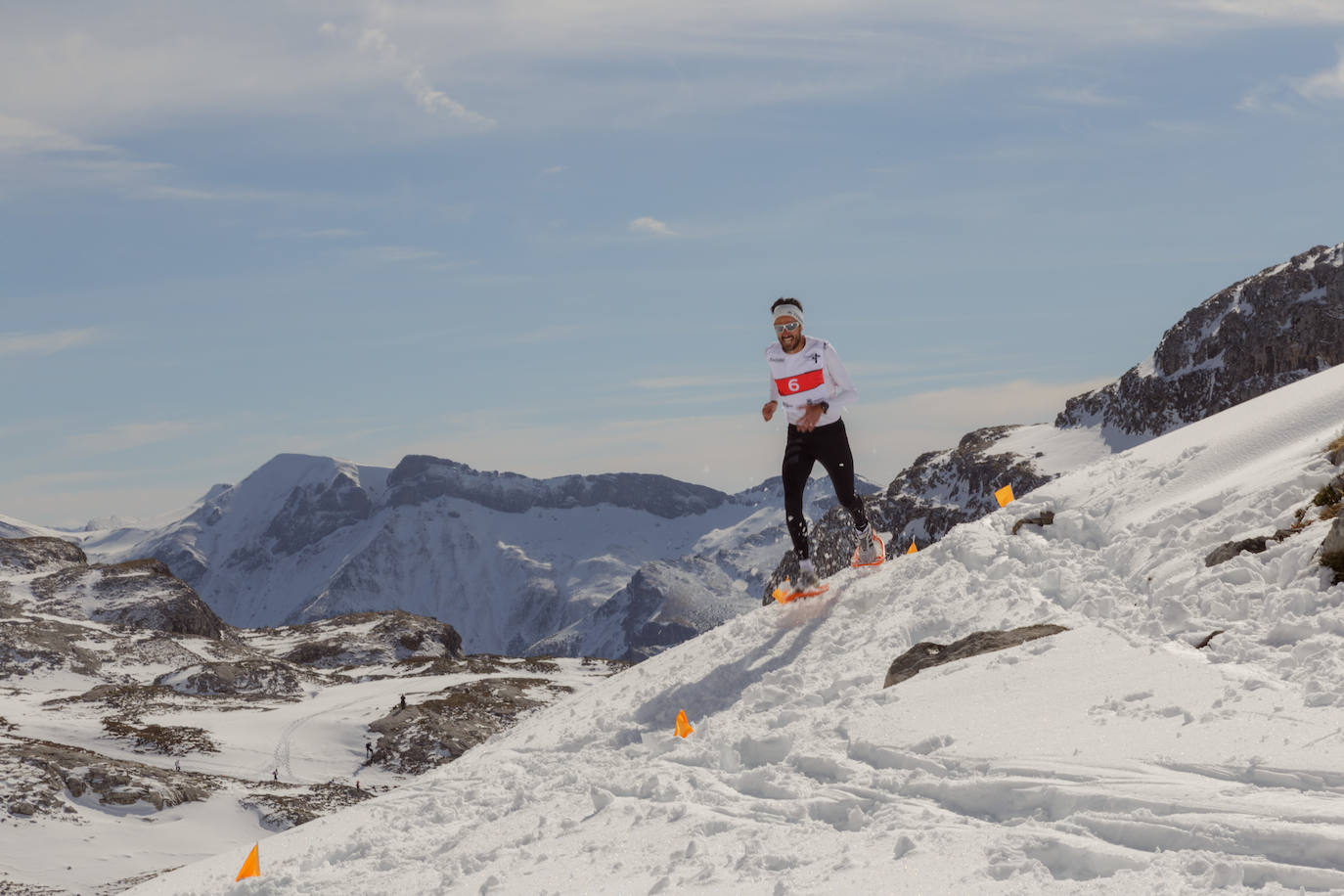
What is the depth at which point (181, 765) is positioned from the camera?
61.1 m

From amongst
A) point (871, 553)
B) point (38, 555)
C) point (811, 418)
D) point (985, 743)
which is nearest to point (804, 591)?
point (871, 553)

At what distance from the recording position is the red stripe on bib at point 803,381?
43.0 feet

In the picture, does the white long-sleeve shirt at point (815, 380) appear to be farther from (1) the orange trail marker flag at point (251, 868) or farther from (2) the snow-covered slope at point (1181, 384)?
(2) the snow-covered slope at point (1181, 384)

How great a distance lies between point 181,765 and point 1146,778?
65603 mm

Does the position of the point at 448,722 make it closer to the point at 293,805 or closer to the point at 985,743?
the point at 293,805

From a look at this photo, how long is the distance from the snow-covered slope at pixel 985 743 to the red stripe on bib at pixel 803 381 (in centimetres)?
273

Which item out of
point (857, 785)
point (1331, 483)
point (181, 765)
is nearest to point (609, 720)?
point (857, 785)

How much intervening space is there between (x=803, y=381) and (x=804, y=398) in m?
0.21

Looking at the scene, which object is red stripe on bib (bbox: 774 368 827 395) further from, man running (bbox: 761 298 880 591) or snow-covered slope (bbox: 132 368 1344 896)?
snow-covered slope (bbox: 132 368 1344 896)

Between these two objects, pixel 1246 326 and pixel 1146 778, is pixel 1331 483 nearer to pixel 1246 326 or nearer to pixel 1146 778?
pixel 1146 778

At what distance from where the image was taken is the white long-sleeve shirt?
13102 mm

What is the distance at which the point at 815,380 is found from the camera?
515 inches

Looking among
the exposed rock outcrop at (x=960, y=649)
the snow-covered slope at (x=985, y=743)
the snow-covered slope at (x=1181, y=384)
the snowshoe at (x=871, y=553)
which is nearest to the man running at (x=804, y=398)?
the snowshoe at (x=871, y=553)

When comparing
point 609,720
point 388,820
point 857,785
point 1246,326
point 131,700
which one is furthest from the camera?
point 1246,326
